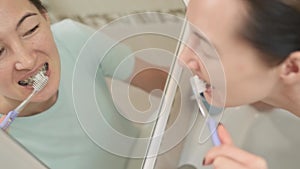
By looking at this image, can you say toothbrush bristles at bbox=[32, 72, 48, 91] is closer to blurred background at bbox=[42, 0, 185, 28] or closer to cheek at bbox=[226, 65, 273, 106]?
blurred background at bbox=[42, 0, 185, 28]

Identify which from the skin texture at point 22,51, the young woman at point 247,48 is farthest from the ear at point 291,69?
the skin texture at point 22,51

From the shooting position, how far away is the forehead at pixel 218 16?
0.52 m

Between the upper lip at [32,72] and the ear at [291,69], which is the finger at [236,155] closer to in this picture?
the ear at [291,69]

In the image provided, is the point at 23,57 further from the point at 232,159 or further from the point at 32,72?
the point at 232,159

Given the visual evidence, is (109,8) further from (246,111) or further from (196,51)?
(246,111)

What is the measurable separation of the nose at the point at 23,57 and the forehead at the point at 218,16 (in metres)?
0.22

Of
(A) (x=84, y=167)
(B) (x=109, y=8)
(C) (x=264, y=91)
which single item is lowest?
(A) (x=84, y=167)

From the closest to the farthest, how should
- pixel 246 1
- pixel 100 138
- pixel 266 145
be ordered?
pixel 246 1, pixel 100 138, pixel 266 145

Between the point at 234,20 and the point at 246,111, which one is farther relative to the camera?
the point at 246,111

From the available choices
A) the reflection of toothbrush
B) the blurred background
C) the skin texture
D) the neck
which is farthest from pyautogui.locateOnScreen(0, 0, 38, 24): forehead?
the neck

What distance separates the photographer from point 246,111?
765mm

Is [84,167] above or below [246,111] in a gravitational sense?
below

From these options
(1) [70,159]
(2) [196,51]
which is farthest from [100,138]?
(2) [196,51]

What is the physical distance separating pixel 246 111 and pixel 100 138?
0.29 m
